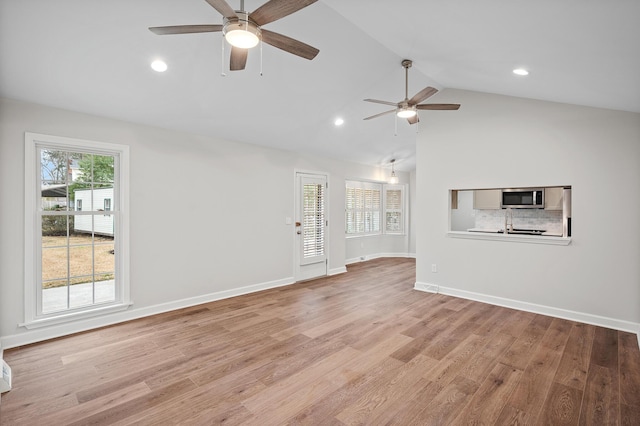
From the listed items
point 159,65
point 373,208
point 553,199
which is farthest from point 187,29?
point 373,208

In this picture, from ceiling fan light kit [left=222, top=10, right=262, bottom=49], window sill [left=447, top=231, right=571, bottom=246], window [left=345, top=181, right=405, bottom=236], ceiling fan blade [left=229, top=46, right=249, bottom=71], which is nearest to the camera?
ceiling fan light kit [left=222, top=10, right=262, bottom=49]

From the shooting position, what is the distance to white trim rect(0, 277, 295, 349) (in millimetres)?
3291

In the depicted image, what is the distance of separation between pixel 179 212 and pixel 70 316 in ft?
5.51

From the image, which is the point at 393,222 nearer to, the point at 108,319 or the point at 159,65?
the point at 108,319

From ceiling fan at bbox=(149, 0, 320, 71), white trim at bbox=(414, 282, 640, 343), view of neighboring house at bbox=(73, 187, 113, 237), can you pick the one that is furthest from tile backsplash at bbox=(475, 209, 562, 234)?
view of neighboring house at bbox=(73, 187, 113, 237)

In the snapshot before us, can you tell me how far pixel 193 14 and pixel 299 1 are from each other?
137 centimetres

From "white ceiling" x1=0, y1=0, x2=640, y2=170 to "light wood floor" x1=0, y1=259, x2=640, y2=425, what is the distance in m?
2.51

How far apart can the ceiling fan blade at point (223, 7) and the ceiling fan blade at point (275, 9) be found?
→ 32 mm

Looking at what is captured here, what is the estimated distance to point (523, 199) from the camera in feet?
18.7

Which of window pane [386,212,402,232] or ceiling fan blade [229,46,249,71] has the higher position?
ceiling fan blade [229,46,249,71]

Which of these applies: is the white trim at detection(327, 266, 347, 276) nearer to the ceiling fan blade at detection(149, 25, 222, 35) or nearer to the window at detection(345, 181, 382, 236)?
the window at detection(345, 181, 382, 236)

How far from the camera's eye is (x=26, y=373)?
276cm

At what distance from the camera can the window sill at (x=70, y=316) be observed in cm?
335

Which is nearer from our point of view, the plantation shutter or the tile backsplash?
the tile backsplash
